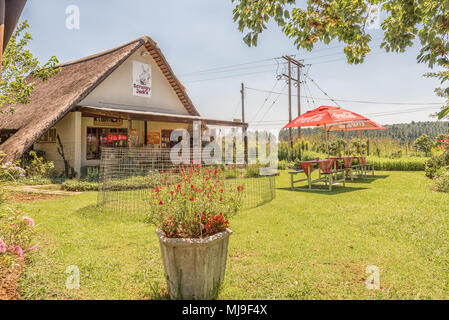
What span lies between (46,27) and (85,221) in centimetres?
424

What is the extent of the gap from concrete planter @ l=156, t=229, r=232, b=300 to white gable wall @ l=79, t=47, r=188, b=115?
44.6 feet

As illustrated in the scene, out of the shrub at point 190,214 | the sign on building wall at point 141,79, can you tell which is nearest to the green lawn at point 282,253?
the shrub at point 190,214

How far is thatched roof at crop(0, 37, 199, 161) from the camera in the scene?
10523mm

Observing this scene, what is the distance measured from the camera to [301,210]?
5707 millimetres

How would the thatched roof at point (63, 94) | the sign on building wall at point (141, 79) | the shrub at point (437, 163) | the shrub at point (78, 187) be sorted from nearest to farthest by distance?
1. the shrub at point (78, 187)
2. the shrub at point (437, 163)
3. the thatched roof at point (63, 94)
4. the sign on building wall at point (141, 79)

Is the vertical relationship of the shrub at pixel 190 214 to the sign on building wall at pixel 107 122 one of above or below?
below

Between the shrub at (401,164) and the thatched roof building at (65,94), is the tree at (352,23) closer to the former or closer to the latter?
the thatched roof building at (65,94)

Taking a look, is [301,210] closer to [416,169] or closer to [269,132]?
[416,169]

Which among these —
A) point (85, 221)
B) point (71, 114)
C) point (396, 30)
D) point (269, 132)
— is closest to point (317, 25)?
point (396, 30)

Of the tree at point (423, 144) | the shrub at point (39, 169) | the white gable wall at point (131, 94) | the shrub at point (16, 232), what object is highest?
the white gable wall at point (131, 94)

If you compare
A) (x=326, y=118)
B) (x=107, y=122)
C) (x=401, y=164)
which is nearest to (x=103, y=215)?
(x=326, y=118)

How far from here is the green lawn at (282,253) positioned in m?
2.56

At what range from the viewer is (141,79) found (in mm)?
16094

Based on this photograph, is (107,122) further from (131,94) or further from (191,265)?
(191,265)
